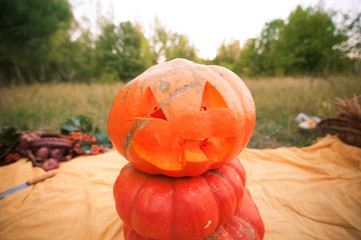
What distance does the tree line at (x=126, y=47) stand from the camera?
204 inches

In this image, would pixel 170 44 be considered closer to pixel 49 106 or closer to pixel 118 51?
pixel 118 51

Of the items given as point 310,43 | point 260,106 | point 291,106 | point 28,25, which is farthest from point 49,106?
point 310,43

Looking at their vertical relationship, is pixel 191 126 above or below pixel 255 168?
above

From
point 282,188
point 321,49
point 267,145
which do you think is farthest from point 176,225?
point 321,49

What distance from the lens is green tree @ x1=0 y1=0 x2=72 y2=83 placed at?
4.68 metres

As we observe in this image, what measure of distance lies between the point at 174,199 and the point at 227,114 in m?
0.47

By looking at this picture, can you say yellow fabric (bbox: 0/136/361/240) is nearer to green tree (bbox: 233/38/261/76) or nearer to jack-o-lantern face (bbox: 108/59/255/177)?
jack-o-lantern face (bbox: 108/59/255/177)

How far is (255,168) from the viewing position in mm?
2047

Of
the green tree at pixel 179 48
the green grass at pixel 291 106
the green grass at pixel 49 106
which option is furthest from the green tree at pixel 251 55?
the green grass at pixel 49 106

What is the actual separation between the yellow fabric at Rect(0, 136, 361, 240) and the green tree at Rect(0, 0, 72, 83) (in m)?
5.12

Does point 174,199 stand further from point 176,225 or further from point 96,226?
point 96,226

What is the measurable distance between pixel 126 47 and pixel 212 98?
30.5 feet

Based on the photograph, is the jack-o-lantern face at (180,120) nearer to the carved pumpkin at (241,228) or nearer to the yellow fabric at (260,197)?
the carved pumpkin at (241,228)

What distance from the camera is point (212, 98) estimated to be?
33.9 inches
